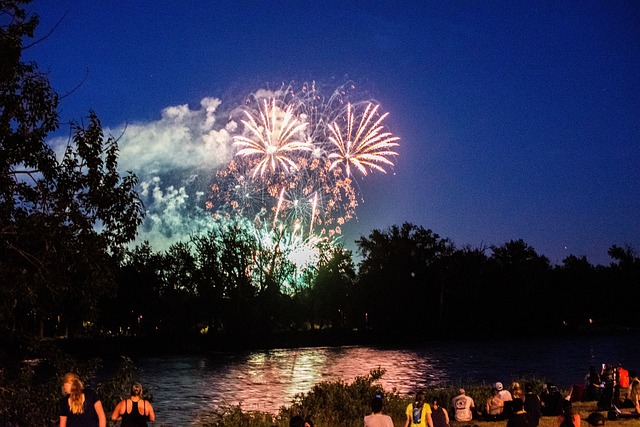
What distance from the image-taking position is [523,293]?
132 metres

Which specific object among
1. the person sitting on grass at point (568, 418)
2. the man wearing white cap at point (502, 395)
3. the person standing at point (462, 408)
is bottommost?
the person standing at point (462, 408)

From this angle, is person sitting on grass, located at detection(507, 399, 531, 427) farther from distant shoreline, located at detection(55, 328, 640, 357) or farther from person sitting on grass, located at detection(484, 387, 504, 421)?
distant shoreline, located at detection(55, 328, 640, 357)

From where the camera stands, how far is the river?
38.8 metres

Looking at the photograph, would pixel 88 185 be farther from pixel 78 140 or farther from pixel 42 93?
pixel 42 93

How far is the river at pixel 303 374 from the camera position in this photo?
38.8m

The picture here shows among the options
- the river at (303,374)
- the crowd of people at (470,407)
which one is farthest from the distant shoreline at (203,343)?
the crowd of people at (470,407)

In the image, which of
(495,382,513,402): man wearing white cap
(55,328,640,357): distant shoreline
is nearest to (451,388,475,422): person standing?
(495,382,513,402): man wearing white cap

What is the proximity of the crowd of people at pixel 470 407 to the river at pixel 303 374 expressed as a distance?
11.9 metres

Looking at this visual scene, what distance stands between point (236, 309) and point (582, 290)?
7394cm

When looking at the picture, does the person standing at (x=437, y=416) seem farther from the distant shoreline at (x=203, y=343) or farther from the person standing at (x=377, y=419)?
the distant shoreline at (x=203, y=343)

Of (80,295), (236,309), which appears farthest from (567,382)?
(236,309)

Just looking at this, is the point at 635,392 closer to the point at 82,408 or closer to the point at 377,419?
the point at 377,419

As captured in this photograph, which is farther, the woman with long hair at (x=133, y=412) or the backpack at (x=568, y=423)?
the backpack at (x=568, y=423)

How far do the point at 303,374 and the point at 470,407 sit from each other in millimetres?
33669
